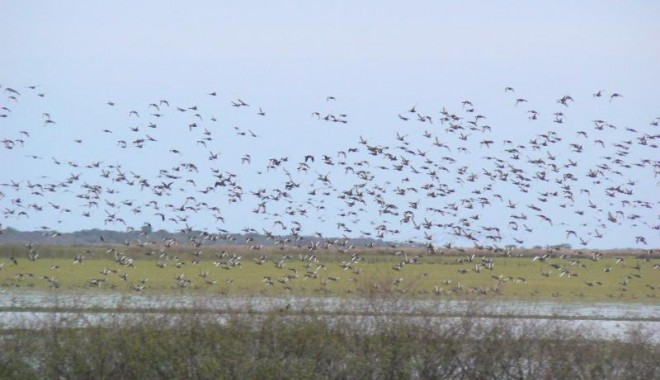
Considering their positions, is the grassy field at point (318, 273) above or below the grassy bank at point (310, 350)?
below

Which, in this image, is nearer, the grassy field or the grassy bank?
the grassy bank

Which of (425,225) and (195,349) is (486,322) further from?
(425,225)

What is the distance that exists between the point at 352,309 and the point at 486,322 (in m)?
2.55

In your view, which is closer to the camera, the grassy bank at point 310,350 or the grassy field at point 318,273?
the grassy bank at point 310,350

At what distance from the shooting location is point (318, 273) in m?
53.0

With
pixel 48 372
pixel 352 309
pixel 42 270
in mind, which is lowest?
pixel 42 270

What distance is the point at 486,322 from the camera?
23.6 meters

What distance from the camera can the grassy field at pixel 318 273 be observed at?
45.0 meters

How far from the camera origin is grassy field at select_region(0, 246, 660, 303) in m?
45.0

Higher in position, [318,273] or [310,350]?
[310,350]

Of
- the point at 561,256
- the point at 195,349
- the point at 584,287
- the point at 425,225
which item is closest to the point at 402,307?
the point at 195,349

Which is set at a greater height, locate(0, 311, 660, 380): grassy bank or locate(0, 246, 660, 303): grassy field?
locate(0, 311, 660, 380): grassy bank

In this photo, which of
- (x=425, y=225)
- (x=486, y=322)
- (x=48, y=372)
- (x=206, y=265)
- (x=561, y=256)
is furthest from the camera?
(x=561, y=256)

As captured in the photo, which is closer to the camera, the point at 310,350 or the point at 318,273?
the point at 310,350
